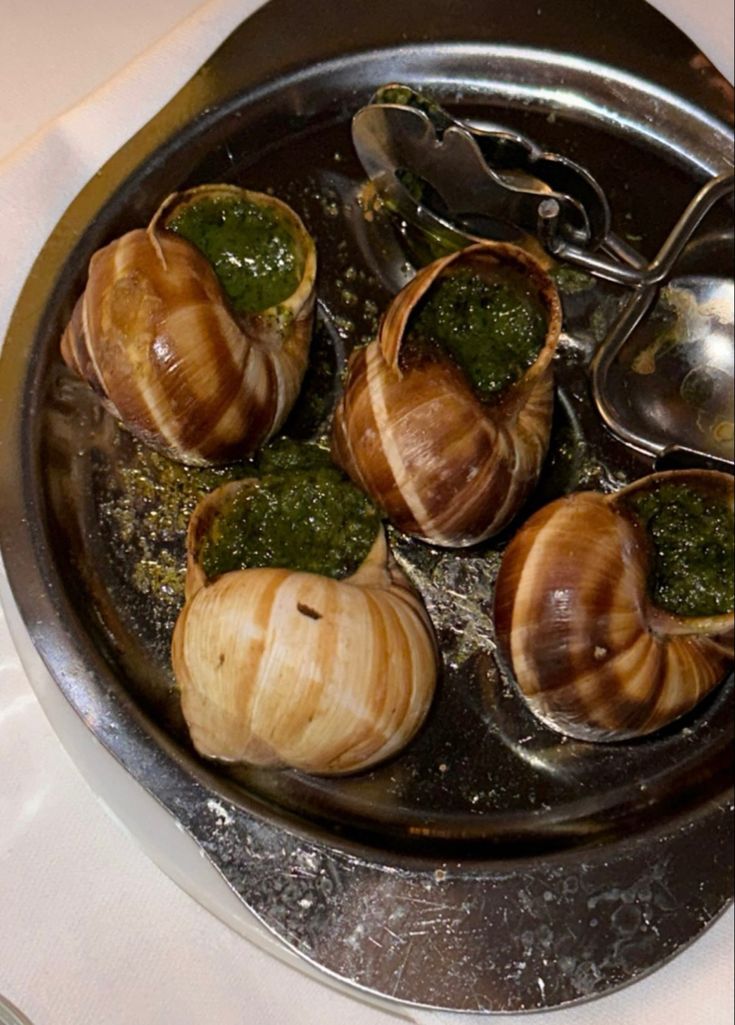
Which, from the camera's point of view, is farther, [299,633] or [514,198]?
[514,198]

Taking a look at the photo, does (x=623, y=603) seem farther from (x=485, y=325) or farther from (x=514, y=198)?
(x=514, y=198)

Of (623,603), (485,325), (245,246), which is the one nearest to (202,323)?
(245,246)

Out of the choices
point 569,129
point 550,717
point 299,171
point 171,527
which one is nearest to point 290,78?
point 299,171

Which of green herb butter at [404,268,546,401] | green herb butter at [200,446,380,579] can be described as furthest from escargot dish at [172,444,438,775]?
green herb butter at [404,268,546,401]

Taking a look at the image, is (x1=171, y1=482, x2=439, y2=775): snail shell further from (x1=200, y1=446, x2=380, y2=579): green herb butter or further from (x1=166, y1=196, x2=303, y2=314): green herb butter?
(x1=166, y1=196, x2=303, y2=314): green herb butter

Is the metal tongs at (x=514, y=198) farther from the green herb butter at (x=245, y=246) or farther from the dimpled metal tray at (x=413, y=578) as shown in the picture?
the green herb butter at (x=245, y=246)

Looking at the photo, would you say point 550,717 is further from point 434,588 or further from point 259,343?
point 259,343

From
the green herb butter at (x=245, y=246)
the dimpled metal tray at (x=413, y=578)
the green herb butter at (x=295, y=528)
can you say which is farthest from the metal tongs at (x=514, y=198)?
the green herb butter at (x=295, y=528)
